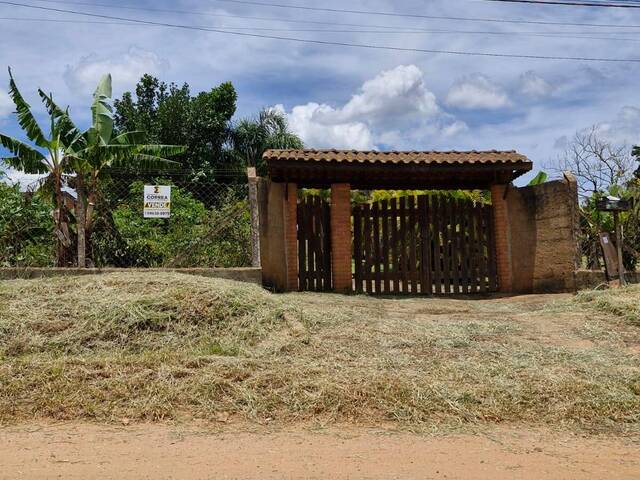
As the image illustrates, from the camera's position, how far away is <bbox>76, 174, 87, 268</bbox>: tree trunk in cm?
1013

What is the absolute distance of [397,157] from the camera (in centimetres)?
1157

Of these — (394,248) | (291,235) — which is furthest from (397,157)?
(291,235)

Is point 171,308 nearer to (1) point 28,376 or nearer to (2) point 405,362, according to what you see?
(1) point 28,376

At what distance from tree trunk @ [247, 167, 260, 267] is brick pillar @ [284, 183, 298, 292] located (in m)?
0.87

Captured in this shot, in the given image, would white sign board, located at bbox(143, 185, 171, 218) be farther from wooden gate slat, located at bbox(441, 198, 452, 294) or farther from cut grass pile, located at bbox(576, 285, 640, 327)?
cut grass pile, located at bbox(576, 285, 640, 327)

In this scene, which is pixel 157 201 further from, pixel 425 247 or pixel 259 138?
pixel 259 138

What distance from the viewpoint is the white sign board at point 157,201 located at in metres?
10.4

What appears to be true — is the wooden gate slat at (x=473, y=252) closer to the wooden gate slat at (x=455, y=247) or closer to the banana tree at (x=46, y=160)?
the wooden gate slat at (x=455, y=247)

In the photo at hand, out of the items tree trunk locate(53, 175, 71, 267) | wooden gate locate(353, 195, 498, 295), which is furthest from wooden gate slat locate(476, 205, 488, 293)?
tree trunk locate(53, 175, 71, 267)

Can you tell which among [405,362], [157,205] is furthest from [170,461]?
[157,205]

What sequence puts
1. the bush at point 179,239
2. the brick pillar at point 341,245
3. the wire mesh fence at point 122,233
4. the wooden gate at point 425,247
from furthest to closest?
the wooden gate at point 425,247
the brick pillar at point 341,245
the bush at point 179,239
the wire mesh fence at point 122,233

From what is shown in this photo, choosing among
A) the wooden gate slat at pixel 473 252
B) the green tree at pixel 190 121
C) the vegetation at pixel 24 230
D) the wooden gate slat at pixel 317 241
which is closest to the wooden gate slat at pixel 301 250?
the wooden gate slat at pixel 317 241

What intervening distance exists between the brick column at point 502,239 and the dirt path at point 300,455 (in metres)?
8.16

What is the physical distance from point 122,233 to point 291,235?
3093 mm
